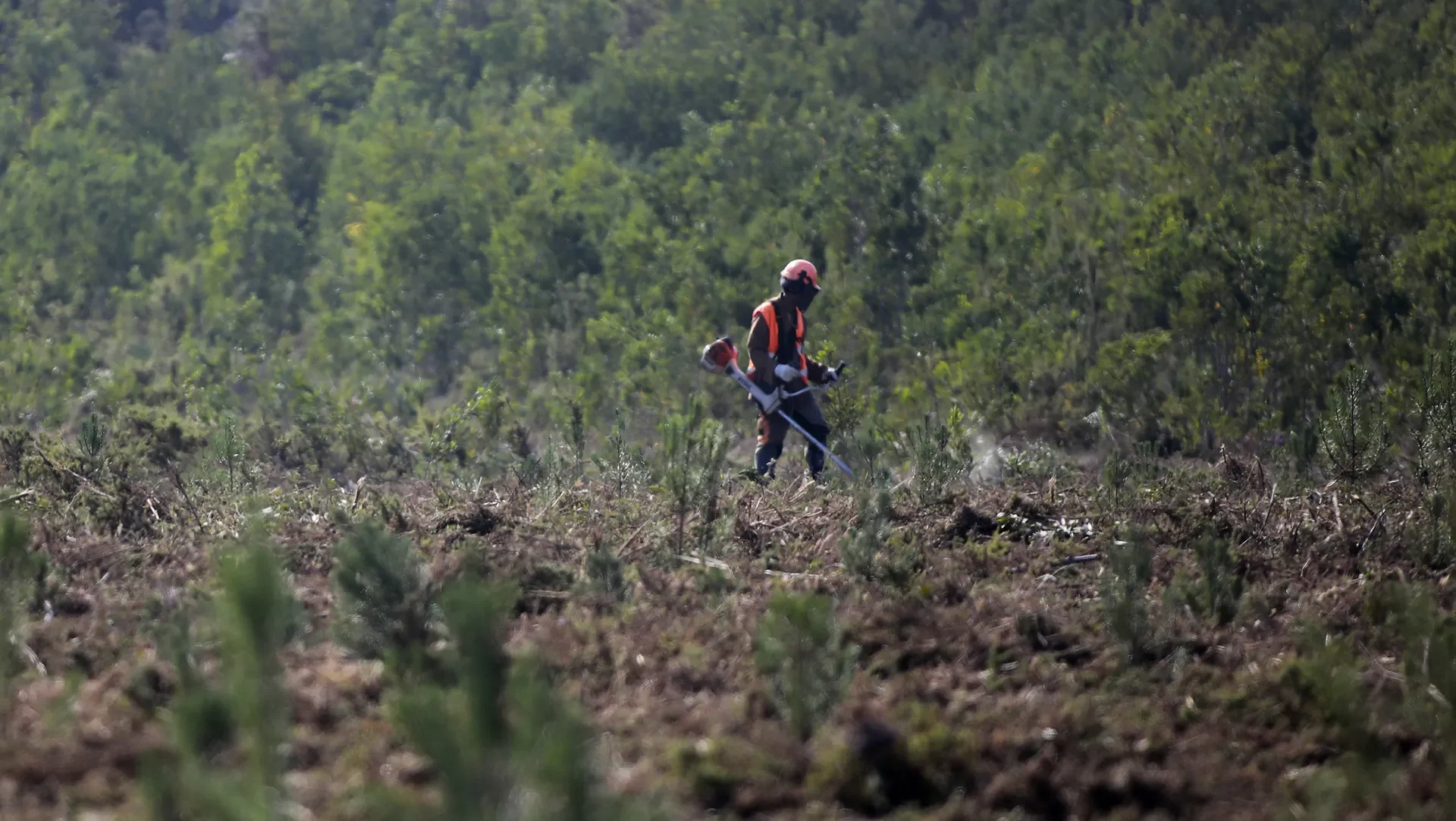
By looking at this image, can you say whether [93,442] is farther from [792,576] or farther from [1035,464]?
[1035,464]

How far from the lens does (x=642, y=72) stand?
907 inches

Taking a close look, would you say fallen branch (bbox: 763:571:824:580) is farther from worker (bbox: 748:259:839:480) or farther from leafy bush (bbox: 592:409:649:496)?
worker (bbox: 748:259:839:480)

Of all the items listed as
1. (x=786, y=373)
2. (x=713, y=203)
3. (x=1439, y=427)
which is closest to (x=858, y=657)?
(x=1439, y=427)

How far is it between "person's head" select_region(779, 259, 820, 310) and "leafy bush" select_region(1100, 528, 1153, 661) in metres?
4.74

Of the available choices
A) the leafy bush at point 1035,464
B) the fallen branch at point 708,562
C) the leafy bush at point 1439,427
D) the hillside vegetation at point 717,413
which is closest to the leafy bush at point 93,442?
the hillside vegetation at point 717,413

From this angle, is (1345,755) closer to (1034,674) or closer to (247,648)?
(1034,674)

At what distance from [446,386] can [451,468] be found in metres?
9.16

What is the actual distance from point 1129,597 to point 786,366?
17.1 ft

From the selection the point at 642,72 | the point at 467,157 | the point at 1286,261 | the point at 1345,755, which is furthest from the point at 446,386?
the point at 1345,755

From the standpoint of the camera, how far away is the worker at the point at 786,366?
1041 cm

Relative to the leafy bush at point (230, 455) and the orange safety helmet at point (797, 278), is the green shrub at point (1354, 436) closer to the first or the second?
the orange safety helmet at point (797, 278)

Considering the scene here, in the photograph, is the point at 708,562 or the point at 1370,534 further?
the point at 1370,534

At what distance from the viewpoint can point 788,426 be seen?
1063cm

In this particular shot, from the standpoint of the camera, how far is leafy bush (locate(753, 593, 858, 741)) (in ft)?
13.9
